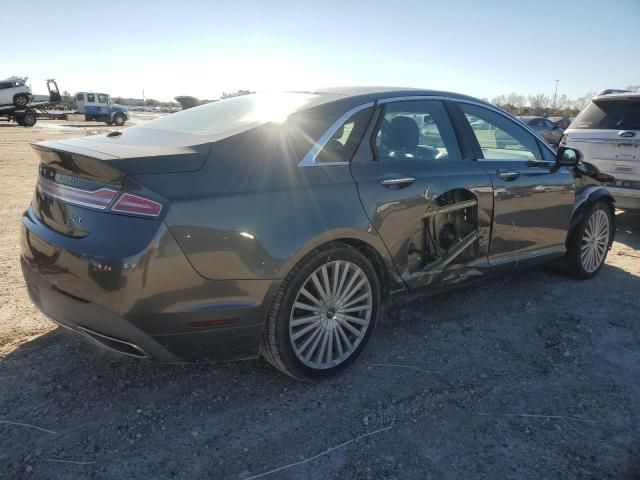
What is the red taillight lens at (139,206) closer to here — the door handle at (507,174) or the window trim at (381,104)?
the window trim at (381,104)

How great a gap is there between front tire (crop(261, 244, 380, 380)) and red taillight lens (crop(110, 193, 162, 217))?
2.48ft

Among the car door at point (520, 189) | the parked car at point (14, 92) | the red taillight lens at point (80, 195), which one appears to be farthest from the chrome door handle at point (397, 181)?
the parked car at point (14, 92)

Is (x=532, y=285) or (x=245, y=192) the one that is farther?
(x=532, y=285)

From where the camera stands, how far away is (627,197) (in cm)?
644

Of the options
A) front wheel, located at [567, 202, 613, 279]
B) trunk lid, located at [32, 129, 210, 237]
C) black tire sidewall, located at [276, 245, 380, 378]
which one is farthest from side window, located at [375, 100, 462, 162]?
front wheel, located at [567, 202, 613, 279]

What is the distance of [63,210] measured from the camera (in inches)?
97.9

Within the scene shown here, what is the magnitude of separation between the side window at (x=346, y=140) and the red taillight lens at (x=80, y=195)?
1.10 meters

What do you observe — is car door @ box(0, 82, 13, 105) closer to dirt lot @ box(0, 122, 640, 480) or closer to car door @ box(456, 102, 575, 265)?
dirt lot @ box(0, 122, 640, 480)

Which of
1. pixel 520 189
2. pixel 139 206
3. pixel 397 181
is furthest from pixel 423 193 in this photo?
pixel 139 206

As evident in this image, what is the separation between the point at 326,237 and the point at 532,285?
2.78m

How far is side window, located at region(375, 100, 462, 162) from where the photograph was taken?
3.22 meters

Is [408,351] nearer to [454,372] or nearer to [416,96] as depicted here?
[454,372]

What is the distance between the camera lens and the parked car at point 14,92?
29.9m

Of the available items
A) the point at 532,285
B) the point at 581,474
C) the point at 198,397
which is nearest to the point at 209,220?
the point at 198,397
